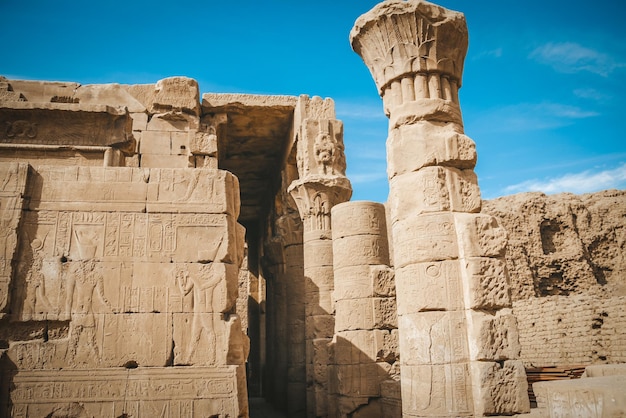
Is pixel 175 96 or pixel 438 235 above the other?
pixel 175 96

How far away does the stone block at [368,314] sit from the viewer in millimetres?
8945

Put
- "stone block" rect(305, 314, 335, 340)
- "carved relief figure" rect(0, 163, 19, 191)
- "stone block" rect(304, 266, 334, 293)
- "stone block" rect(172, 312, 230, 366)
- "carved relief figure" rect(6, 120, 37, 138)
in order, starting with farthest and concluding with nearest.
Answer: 1. "stone block" rect(304, 266, 334, 293)
2. "stone block" rect(305, 314, 335, 340)
3. "carved relief figure" rect(6, 120, 37, 138)
4. "carved relief figure" rect(0, 163, 19, 191)
5. "stone block" rect(172, 312, 230, 366)

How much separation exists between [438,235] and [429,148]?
3.47 feet

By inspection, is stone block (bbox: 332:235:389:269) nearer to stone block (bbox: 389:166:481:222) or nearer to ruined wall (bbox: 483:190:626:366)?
stone block (bbox: 389:166:481:222)

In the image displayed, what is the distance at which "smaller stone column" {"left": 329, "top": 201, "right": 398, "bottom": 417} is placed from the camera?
877cm

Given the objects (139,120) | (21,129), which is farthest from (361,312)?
(21,129)

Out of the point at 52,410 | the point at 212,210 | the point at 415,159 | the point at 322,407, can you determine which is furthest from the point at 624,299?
the point at 52,410

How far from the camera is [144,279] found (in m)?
5.70

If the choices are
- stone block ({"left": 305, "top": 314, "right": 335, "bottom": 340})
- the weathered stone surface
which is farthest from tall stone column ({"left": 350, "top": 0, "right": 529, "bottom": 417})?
stone block ({"left": 305, "top": 314, "right": 335, "bottom": 340})

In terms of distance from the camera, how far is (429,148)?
21.3 ft

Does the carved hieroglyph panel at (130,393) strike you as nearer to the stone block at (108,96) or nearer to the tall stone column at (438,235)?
the tall stone column at (438,235)

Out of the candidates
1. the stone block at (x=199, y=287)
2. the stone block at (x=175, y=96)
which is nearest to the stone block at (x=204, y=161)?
the stone block at (x=175, y=96)

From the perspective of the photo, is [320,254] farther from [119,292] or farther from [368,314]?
[119,292]

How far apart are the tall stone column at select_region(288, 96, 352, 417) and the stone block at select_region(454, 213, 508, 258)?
15.7 feet
